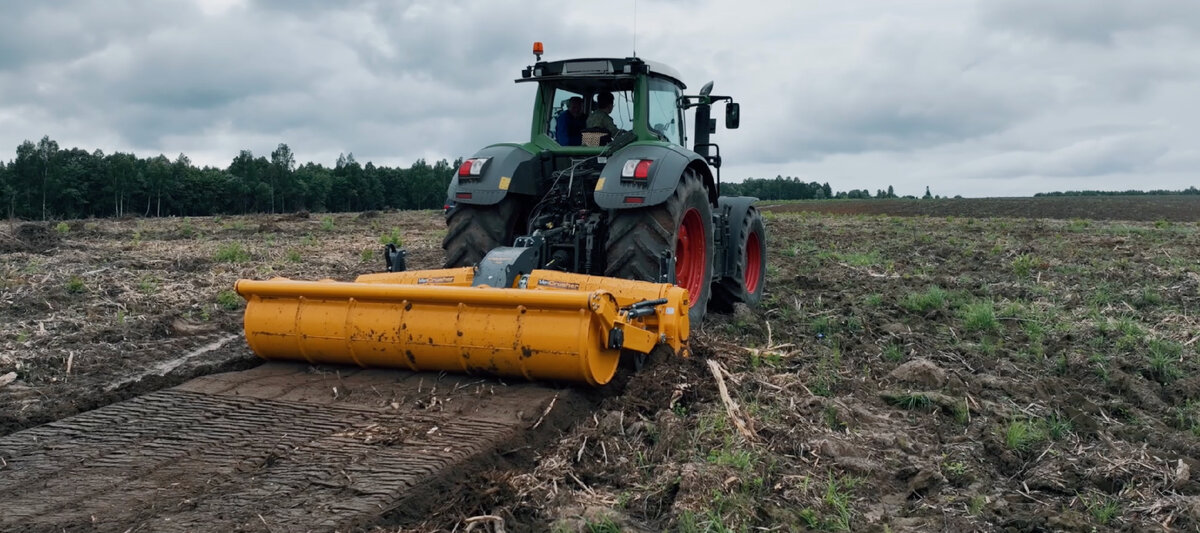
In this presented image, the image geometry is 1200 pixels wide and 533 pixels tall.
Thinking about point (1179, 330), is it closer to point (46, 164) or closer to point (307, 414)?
point (307, 414)

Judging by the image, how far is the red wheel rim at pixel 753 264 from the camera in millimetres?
8797

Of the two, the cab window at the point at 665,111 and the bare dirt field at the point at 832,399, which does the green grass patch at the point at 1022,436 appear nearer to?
the bare dirt field at the point at 832,399

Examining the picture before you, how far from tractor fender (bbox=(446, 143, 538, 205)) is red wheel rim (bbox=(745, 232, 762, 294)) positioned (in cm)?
300

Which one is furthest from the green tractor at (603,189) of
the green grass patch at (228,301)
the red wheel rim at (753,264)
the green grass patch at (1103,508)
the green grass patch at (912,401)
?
the green grass patch at (228,301)

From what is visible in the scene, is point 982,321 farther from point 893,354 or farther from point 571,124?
point 571,124

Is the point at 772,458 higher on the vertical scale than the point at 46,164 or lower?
lower

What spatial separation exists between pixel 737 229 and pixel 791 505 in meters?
4.59

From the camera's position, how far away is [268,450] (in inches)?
147

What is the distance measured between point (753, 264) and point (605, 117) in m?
2.81

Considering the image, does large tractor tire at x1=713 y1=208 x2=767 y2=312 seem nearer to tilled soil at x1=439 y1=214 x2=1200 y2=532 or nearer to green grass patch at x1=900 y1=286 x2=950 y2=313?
tilled soil at x1=439 y1=214 x2=1200 y2=532

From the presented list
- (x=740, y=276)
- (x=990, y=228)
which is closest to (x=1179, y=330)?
(x=740, y=276)

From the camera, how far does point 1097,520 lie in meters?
3.34

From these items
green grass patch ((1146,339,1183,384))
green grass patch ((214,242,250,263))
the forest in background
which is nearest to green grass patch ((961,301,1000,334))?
green grass patch ((1146,339,1183,384))

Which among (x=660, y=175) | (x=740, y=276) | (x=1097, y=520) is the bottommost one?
(x=1097, y=520)
